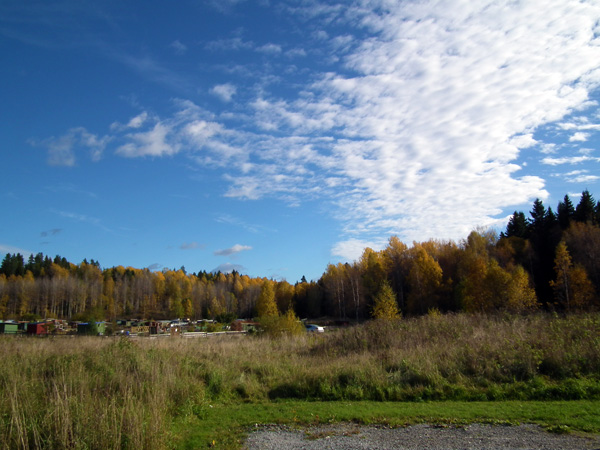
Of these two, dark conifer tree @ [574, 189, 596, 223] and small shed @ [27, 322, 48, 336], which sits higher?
dark conifer tree @ [574, 189, 596, 223]

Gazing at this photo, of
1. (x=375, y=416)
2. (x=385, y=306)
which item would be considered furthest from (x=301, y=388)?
(x=385, y=306)

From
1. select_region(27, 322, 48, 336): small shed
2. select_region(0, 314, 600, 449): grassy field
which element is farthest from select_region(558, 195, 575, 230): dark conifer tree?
select_region(27, 322, 48, 336): small shed

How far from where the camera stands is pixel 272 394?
1430cm

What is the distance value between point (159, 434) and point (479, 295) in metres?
46.8

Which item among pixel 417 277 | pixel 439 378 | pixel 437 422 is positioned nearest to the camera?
pixel 437 422

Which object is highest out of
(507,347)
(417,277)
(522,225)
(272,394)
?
(522,225)

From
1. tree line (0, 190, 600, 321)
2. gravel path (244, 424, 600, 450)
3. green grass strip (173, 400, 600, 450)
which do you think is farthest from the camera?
tree line (0, 190, 600, 321)

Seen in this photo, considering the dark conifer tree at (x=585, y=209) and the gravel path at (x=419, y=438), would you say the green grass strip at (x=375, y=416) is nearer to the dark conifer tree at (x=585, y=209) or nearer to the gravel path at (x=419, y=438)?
the gravel path at (x=419, y=438)

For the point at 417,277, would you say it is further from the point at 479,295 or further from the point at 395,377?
the point at 395,377

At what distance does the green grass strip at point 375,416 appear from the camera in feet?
29.5

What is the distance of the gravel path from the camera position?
25.6ft

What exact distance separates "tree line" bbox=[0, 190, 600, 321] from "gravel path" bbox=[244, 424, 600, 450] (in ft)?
81.8

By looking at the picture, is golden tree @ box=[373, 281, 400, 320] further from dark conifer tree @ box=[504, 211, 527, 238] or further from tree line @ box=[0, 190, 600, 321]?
dark conifer tree @ box=[504, 211, 527, 238]

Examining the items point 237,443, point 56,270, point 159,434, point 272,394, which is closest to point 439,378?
point 272,394
